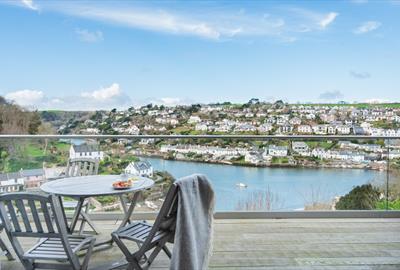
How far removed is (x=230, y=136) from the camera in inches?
205

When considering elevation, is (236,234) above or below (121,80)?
below

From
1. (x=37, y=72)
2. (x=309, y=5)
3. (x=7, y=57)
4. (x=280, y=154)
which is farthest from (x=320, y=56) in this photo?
(x=7, y=57)

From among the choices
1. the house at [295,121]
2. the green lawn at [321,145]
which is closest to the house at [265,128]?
the house at [295,121]

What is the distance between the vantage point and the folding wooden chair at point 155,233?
2.72m

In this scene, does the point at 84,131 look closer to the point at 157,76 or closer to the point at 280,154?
the point at 280,154

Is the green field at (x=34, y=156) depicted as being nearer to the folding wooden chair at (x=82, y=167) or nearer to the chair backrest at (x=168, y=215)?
the folding wooden chair at (x=82, y=167)

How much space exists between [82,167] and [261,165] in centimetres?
223

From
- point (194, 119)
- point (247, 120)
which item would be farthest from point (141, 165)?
point (247, 120)

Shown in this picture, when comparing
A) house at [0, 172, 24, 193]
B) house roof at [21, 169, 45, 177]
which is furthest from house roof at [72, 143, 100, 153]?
house at [0, 172, 24, 193]

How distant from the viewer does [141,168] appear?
4902mm

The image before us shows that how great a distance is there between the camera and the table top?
3.31 metres

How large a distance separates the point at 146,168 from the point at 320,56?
5444 mm

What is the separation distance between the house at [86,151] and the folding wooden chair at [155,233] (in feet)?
5.80

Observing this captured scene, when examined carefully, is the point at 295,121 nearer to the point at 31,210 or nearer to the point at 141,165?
the point at 141,165
